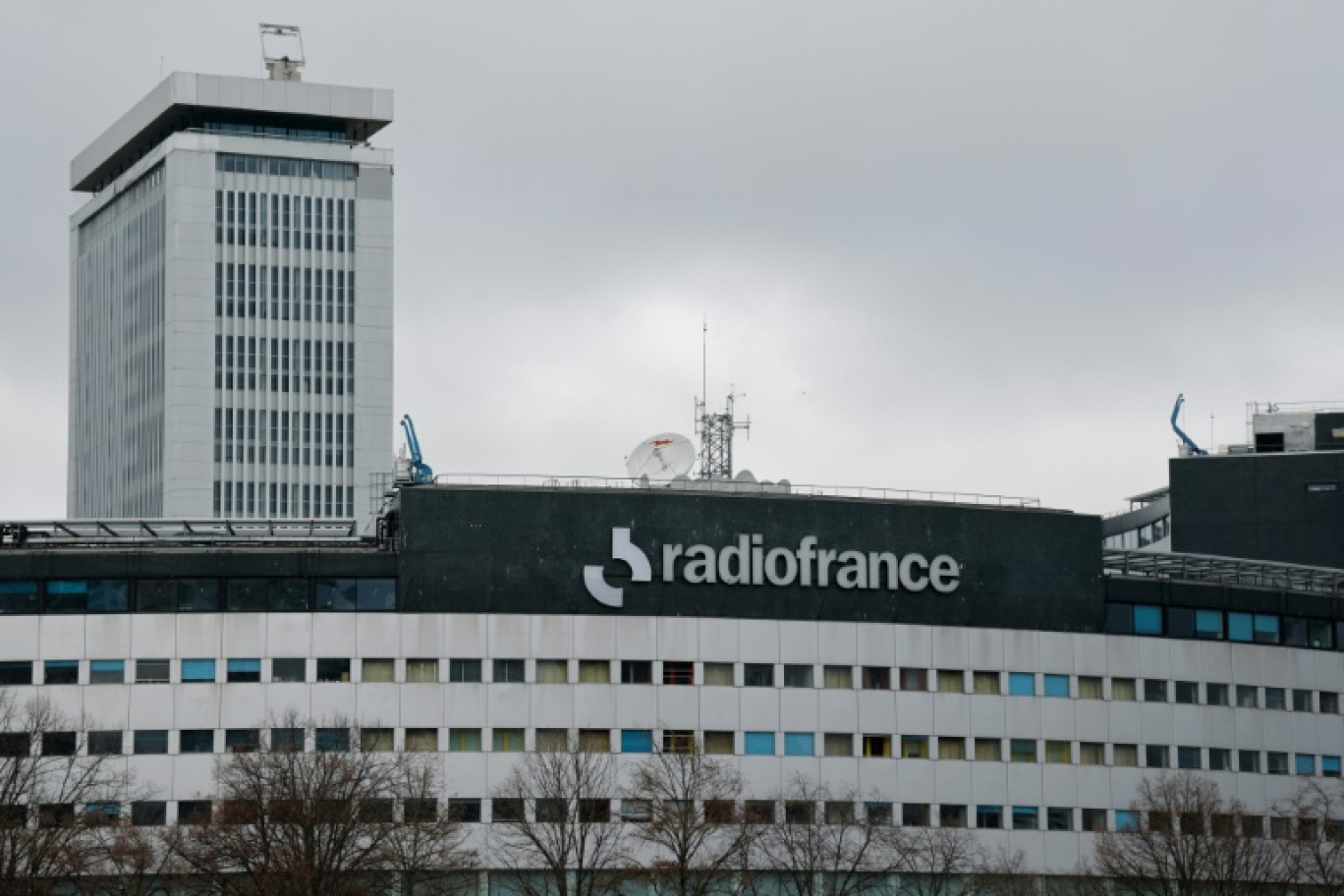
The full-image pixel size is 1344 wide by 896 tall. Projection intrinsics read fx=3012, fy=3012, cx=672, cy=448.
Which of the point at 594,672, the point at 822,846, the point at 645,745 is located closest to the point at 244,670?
the point at 594,672

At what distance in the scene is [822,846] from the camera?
161500 millimetres

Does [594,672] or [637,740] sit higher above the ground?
[594,672]

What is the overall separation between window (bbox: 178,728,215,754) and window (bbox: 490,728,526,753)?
49.9 feet

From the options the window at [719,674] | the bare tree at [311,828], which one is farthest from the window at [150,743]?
the window at [719,674]

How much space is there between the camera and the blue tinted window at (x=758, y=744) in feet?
551

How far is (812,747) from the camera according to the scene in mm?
169125

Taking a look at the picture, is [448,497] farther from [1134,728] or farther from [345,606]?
[1134,728]

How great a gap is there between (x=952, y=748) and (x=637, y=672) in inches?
754

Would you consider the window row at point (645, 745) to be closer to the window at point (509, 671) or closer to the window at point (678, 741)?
the window at point (678, 741)

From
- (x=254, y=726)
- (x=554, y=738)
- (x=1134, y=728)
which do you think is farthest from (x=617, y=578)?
(x=1134, y=728)

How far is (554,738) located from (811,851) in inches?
615

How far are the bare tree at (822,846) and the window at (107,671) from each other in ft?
110

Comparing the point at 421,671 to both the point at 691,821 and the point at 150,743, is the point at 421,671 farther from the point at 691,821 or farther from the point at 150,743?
the point at 691,821

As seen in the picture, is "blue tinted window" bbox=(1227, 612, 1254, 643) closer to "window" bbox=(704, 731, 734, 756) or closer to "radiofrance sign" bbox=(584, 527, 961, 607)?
"radiofrance sign" bbox=(584, 527, 961, 607)
